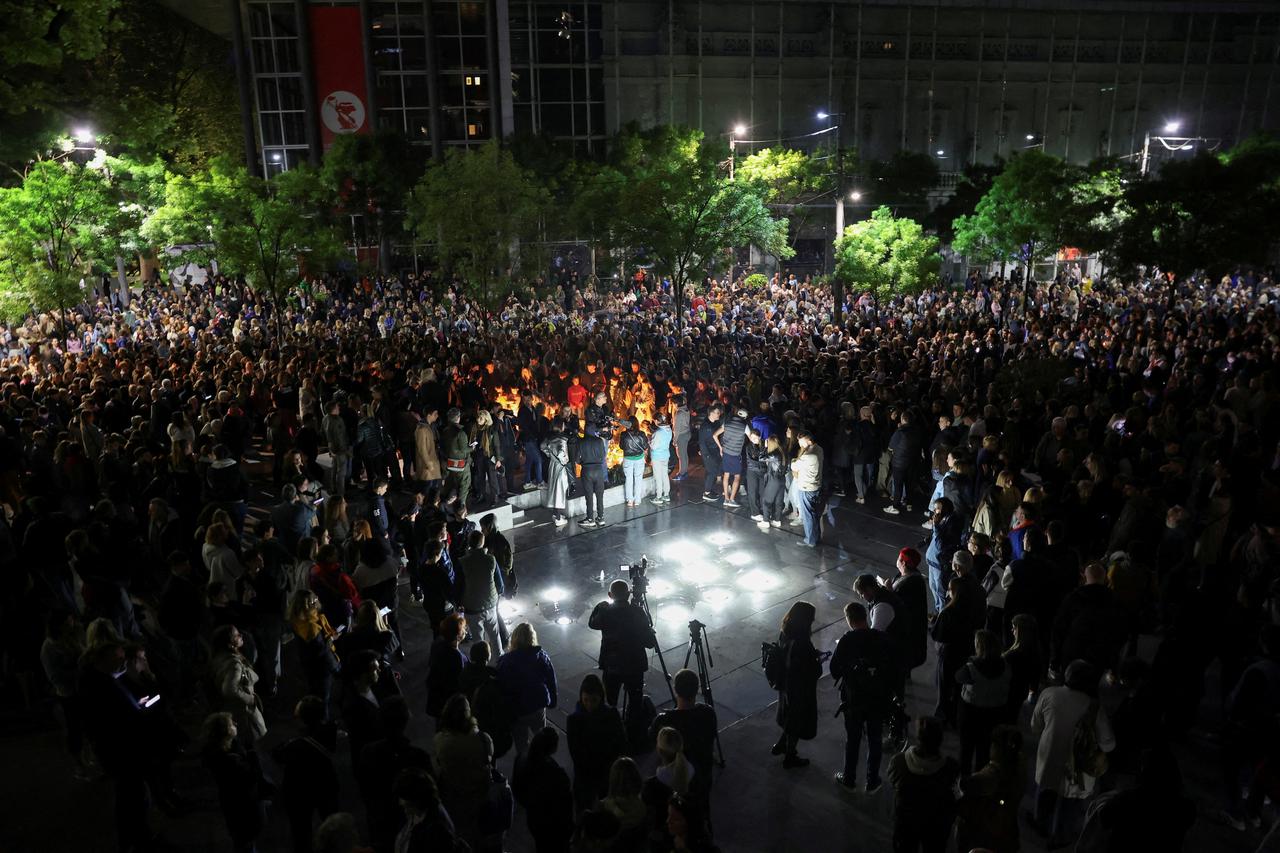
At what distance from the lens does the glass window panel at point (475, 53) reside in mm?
38781

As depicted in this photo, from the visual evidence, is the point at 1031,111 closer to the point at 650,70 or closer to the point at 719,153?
the point at 650,70

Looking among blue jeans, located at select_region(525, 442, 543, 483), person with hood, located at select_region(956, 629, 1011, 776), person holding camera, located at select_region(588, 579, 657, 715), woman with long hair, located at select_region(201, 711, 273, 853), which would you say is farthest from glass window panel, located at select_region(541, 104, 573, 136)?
woman with long hair, located at select_region(201, 711, 273, 853)

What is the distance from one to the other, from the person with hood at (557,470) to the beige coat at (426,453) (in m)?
1.56

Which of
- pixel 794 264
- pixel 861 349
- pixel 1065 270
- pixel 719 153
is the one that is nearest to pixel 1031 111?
pixel 1065 270

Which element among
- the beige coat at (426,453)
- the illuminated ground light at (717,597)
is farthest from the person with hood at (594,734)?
the beige coat at (426,453)

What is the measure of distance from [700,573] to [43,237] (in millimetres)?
19910

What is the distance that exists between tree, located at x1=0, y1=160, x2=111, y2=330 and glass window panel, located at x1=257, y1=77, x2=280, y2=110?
66.1 ft

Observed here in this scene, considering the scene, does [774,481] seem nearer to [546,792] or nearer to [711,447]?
[711,447]

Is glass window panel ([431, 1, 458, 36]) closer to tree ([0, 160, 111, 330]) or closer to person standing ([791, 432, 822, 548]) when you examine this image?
tree ([0, 160, 111, 330])

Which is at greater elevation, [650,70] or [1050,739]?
[650,70]

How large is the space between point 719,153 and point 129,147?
78.1 ft

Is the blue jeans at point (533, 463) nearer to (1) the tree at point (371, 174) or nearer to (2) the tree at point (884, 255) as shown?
(2) the tree at point (884, 255)

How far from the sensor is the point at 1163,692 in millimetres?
5859

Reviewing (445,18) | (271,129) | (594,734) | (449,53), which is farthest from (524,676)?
(271,129)
